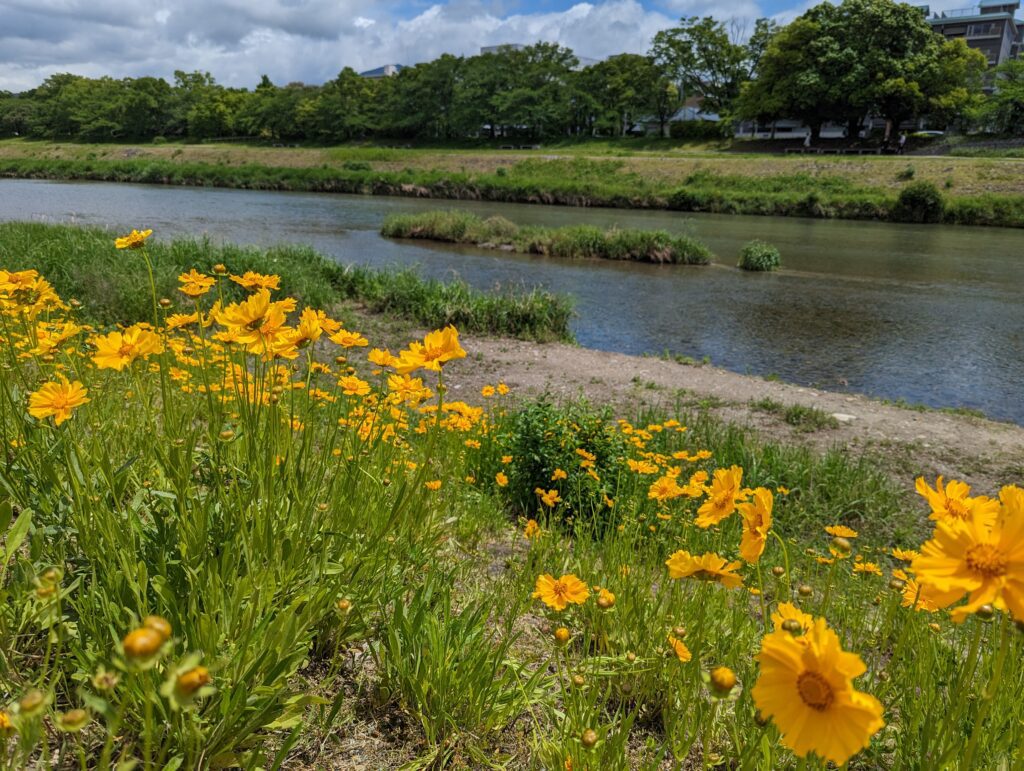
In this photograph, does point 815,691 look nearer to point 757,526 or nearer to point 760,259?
point 757,526

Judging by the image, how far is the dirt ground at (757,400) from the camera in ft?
18.4

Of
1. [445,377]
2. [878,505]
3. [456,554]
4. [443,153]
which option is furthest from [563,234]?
[443,153]

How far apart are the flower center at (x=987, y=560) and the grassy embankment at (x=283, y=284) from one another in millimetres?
8721

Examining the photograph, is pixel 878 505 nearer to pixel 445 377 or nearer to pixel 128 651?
pixel 445 377

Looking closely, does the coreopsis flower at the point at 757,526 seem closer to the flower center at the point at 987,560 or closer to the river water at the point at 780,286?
the flower center at the point at 987,560

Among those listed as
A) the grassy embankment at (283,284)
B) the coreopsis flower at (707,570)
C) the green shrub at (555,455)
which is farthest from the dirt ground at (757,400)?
the coreopsis flower at (707,570)

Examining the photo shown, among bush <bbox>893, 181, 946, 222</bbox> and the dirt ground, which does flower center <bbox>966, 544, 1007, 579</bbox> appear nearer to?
the dirt ground

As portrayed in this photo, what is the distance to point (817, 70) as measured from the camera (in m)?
45.1

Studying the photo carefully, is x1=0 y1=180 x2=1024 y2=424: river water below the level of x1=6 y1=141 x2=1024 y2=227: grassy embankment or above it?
below

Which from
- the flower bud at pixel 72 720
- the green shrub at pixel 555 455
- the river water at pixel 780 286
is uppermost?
the flower bud at pixel 72 720

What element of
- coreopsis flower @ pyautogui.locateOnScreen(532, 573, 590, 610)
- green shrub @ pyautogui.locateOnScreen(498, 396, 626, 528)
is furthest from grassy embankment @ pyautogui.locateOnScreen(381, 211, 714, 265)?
coreopsis flower @ pyautogui.locateOnScreen(532, 573, 590, 610)

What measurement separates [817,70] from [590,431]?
50332 millimetres

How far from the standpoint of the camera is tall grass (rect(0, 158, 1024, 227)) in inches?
1134

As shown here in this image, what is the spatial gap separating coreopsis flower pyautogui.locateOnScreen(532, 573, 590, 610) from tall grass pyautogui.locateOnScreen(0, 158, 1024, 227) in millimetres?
31938
